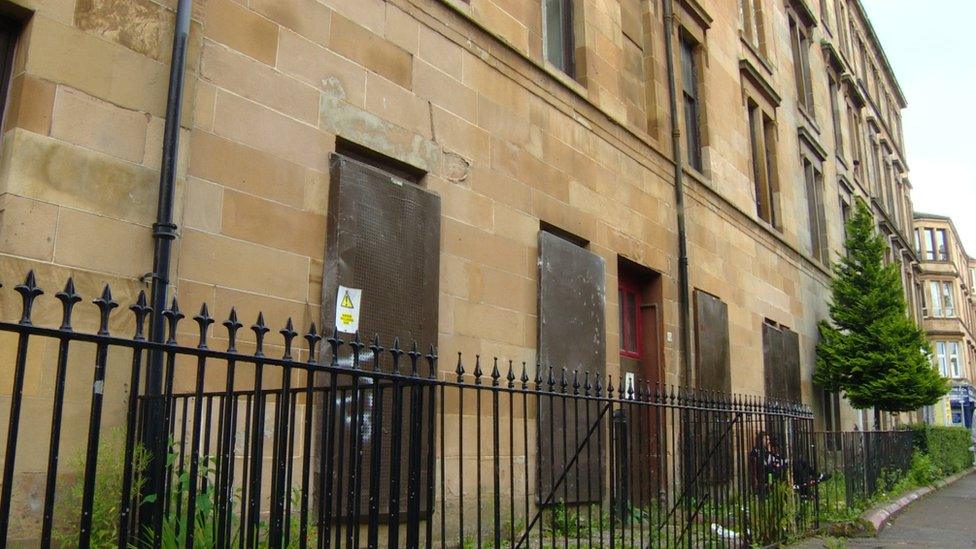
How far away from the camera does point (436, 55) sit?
7.89m

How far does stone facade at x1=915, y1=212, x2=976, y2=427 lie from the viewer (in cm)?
5084

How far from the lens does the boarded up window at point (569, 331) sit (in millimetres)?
8602

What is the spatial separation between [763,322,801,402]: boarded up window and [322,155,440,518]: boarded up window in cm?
937

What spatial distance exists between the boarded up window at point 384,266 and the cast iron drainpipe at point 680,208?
18.3ft

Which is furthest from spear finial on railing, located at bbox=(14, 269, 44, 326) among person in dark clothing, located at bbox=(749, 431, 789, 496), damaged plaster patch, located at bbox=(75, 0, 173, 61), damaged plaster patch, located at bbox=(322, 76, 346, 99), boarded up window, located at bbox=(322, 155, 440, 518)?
person in dark clothing, located at bbox=(749, 431, 789, 496)

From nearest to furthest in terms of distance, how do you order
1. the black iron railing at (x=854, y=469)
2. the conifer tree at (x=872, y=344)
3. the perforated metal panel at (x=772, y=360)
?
the black iron railing at (x=854, y=469), the perforated metal panel at (x=772, y=360), the conifer tree at (x=872, y=344)

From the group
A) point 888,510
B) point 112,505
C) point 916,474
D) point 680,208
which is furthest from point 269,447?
point 916,474

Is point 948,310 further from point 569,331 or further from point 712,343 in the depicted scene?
point 569,331

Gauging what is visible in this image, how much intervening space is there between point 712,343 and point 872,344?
22.9 ft

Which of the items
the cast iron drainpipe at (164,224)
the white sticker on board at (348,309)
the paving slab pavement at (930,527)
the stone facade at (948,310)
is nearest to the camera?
the cast iron drainpipe at (164,224)

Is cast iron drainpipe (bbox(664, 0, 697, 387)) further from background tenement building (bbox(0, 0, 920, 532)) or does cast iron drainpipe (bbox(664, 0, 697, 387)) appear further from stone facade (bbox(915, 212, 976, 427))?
stone facade (bbox(915, 212, 976, 427))

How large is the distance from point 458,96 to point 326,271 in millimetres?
2617

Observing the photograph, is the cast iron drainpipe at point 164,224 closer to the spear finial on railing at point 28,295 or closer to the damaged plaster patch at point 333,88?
the damaged plaster patch at point 333,88

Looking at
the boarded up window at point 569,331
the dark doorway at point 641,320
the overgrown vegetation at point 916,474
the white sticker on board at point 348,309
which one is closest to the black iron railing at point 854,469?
the overgrown vegetation at point 916,474
